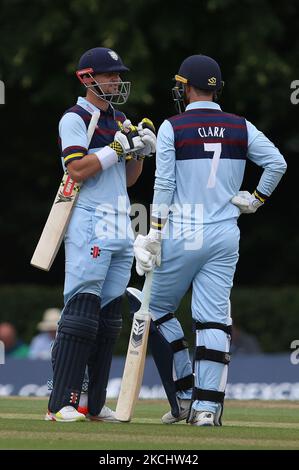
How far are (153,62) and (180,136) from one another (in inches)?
373

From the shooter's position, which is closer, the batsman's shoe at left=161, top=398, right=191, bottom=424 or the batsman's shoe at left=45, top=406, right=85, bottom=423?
the batsman's shoe at left=45, top=406, right=85, bottom=423

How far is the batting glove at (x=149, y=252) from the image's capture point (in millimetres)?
8648

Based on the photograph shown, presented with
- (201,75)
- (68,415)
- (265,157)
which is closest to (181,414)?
(68,415)

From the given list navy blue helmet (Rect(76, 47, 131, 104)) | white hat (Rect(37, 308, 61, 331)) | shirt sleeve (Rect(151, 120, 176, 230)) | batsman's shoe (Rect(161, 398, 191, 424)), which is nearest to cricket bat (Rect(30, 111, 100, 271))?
navy blue helmet (Rect(76, 47, 131, 104))

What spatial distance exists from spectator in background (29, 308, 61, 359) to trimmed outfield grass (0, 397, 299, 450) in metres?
6.76

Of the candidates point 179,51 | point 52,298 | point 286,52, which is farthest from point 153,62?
point 52,298

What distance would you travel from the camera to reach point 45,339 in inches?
664

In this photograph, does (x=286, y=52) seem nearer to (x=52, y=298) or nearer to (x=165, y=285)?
(x=52, y=298)

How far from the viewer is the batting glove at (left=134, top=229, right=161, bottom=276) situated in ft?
28.4

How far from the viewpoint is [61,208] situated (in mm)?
8758

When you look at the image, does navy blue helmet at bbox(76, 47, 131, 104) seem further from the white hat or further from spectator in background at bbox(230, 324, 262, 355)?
spectator in background at bbox(230, 324, 262, 355)

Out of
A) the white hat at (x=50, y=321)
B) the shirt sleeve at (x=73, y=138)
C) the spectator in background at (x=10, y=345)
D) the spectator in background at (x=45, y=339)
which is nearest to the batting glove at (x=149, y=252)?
the shirt sleeve at (x=73, y=138)

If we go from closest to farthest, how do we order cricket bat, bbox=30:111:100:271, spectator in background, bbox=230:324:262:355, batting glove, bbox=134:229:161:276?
batting glove, bbox=134:229:161:276 → cricket bat, bbox=30:111:100:271 → spectator in background, bbox=230:324:262:355
